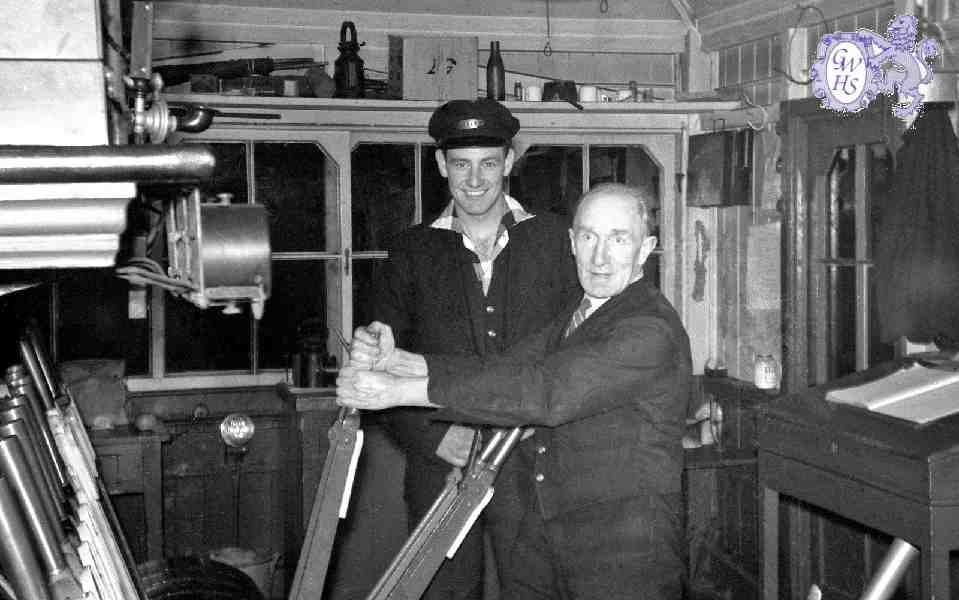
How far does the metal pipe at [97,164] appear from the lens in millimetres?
824

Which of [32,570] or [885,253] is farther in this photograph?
[885,253]

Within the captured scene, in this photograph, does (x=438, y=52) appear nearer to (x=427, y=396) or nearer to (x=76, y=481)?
(x=427, y=396)

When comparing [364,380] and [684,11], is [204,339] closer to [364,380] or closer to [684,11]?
[684,11]

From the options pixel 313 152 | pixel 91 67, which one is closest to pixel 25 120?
pixel 91 67

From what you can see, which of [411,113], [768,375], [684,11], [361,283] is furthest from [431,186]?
[768,375]

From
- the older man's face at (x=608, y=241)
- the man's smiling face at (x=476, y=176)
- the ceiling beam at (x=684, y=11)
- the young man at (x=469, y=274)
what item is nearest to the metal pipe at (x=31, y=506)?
the older man's face at (x=608, y=241)

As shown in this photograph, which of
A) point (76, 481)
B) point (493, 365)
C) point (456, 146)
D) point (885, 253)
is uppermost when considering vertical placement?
point (456, 146)

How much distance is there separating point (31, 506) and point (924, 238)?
3096 mm

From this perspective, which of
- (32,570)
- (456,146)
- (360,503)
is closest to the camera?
(32,570)

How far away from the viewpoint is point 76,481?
66.1 inches

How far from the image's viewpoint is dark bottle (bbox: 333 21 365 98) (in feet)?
15.2

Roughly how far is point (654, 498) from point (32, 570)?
1.51 metres

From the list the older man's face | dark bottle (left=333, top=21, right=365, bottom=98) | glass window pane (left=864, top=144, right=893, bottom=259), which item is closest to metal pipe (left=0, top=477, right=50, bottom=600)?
the older man's face

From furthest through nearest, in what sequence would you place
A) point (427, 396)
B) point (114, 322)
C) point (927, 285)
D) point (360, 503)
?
point (114, 322) → point (360, 503) → point (927, 285) → point (427, 396)
